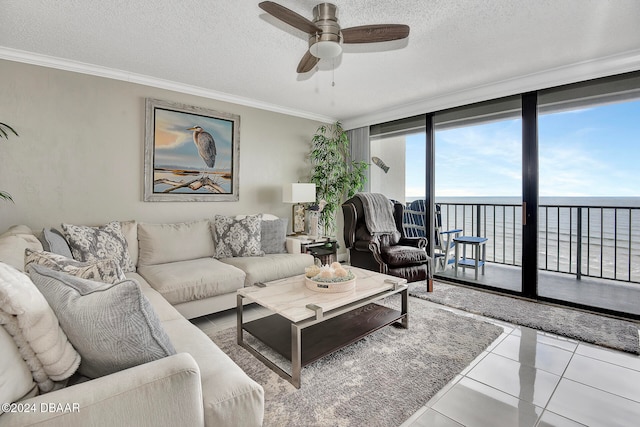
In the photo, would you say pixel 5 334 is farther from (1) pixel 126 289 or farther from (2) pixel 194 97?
(2) pixel 194 97

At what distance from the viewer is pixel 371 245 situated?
143 inches

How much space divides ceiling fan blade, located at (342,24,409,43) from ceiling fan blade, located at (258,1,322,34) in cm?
21

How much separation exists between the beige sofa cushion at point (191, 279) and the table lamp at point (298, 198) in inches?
56.8

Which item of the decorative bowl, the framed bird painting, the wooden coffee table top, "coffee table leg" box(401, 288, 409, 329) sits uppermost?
the framed bird painting

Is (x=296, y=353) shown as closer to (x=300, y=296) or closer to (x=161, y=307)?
(x=300, y=296)

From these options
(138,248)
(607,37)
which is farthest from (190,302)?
(607,37)

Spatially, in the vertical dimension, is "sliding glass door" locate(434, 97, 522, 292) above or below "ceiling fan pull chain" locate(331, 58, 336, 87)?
below

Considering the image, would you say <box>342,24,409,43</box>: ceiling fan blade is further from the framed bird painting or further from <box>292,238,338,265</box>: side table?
<box>292,238,338,265</box>: side table

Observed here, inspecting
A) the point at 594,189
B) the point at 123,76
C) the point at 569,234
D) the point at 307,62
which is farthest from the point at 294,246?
the point at 569,234

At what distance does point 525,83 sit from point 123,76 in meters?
4.37

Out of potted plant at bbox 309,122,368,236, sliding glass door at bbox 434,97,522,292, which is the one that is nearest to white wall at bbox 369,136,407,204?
potted plant at bbox 309,122,368,236

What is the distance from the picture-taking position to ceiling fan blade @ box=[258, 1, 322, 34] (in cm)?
173

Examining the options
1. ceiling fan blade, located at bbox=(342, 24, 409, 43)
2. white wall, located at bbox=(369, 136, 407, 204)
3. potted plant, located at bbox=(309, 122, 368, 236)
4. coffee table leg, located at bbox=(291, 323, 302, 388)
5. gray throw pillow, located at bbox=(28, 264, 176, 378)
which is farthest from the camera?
potted plant, located at bbox=(309, 122, 368, 236)

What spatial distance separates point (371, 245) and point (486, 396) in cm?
198
